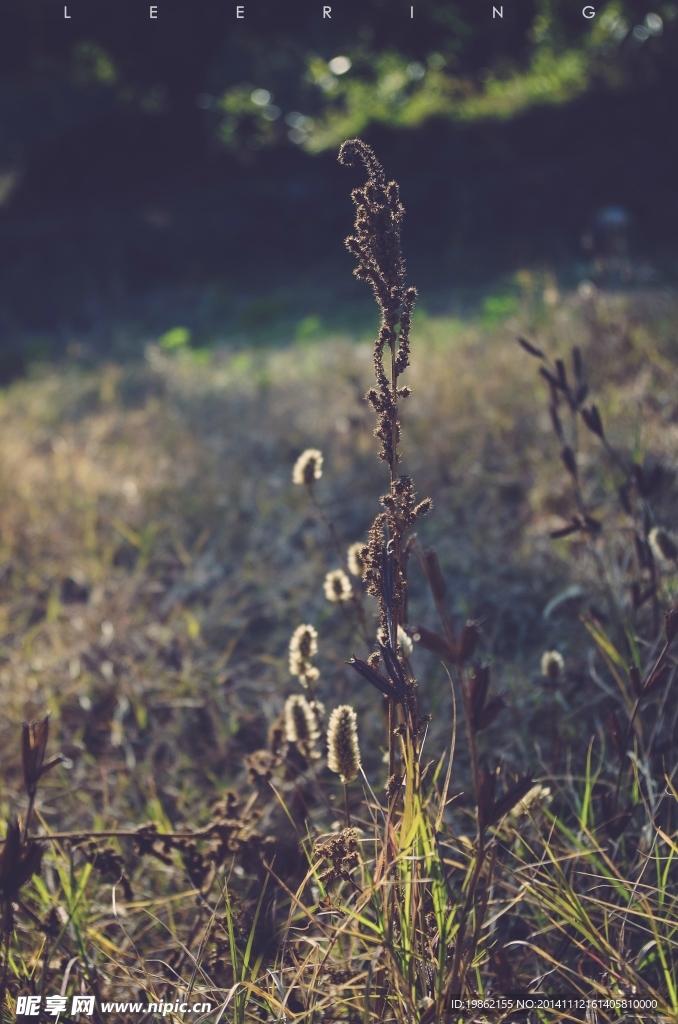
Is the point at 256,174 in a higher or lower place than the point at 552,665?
higher

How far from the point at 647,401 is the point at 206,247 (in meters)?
6.05

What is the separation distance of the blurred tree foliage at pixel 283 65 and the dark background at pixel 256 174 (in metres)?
0.03

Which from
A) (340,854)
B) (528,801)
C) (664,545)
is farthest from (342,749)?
(664,545)

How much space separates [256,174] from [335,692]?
8.65 meters

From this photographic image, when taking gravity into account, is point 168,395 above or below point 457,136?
below

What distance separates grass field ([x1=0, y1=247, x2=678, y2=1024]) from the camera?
102cm

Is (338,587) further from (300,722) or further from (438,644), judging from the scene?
(438,644)

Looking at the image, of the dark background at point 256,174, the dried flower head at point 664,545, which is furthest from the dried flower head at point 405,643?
the dark background at point 256,174

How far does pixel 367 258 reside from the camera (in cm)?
95

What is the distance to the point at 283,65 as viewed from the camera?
10016mm

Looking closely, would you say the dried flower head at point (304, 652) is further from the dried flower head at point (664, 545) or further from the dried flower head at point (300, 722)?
the dried flower head at point (664, 545)

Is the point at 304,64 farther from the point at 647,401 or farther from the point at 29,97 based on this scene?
the point at 647,401

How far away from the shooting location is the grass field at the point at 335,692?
3.35 feet

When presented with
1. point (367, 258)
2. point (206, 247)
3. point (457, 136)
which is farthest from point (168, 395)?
point (457, 136)
